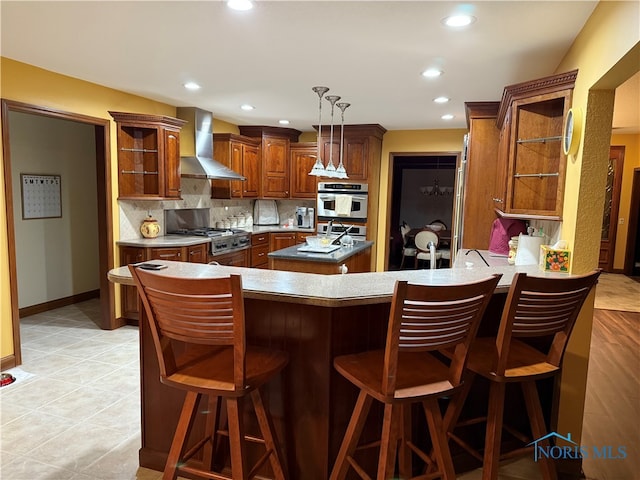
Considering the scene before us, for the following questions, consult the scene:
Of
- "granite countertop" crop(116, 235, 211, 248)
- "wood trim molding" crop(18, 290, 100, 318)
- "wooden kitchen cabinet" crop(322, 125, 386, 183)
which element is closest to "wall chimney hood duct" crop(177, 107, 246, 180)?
"granite countertop" crop(116, 235, 211, 248)

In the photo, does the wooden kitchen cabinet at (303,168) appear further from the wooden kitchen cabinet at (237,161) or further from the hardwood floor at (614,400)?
the hardwood floor at (614,400)

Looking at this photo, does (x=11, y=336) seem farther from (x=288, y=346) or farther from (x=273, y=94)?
(x=273, y=94)

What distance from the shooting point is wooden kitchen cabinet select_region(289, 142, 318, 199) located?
6.83 meters

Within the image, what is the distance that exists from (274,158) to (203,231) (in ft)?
6.44

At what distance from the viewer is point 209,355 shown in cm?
187

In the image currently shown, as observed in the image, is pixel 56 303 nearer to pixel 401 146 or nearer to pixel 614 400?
pixel 401 146

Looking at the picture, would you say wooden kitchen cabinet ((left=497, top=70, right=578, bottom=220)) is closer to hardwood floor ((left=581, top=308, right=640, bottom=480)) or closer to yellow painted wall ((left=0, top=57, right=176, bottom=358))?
hardwood floor ((left=581, top=308, right=640, bottom=480))

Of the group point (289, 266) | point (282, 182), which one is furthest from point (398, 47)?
point (282, 182)

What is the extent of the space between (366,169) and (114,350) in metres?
4.00

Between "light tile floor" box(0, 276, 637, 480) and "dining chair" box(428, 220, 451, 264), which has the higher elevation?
"dining chair" box(428, 220, 451, 264)

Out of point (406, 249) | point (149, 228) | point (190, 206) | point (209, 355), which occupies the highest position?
point (190, 206)

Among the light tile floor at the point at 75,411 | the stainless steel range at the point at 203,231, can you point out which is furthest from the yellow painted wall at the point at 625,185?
the light tile floor at the point at 75,411

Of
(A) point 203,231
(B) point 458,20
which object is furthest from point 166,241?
(B) point 458,20

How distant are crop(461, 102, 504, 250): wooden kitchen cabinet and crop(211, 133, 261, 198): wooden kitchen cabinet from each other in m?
3.20
